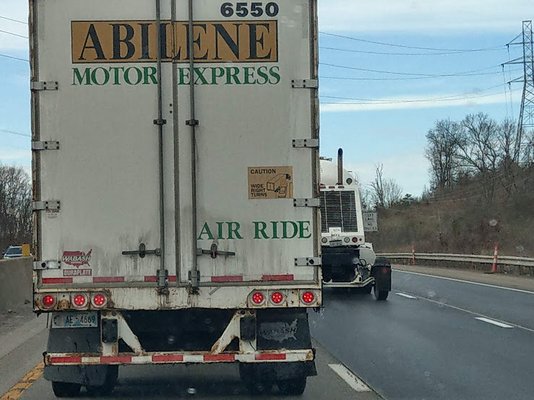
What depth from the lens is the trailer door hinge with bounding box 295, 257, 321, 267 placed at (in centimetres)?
772

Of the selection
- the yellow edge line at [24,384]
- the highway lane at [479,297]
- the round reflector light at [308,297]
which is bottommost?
the highway lane at [479,297]

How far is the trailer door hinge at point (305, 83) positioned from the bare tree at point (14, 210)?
181ft

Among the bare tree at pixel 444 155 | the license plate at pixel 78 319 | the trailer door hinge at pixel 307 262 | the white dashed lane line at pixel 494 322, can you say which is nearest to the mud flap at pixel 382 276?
the white dashed lane line at pixel 494 322

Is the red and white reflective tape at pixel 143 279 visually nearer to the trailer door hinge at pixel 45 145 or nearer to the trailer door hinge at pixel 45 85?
the trailer door hinge at pixel 45 145

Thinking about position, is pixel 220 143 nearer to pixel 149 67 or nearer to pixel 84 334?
pixel 149 67

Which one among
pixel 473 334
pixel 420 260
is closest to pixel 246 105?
pixel 473 334

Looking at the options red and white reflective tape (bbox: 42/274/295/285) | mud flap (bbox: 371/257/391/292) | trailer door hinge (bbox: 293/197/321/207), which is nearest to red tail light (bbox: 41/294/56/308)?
red and white reflective tape (bbox: 42/274/295/285)

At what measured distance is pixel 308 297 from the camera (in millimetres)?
7676

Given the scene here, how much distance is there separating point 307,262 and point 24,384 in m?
3.90

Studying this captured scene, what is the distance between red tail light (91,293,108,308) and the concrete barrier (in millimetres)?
11324

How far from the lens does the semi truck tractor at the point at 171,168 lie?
7637mm

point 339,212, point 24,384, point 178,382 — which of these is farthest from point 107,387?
point 339,212

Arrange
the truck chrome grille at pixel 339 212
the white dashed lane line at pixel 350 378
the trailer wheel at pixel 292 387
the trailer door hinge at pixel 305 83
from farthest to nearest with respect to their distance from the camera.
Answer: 1. the truck chrome grille at pixel 339 212
2. the white dashed lane line at pixel 350 378
3. the trailer wheel at pixel 292 387
4. the trailer door hinge at pixel 305 83

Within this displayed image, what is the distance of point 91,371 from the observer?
27.5 ft
